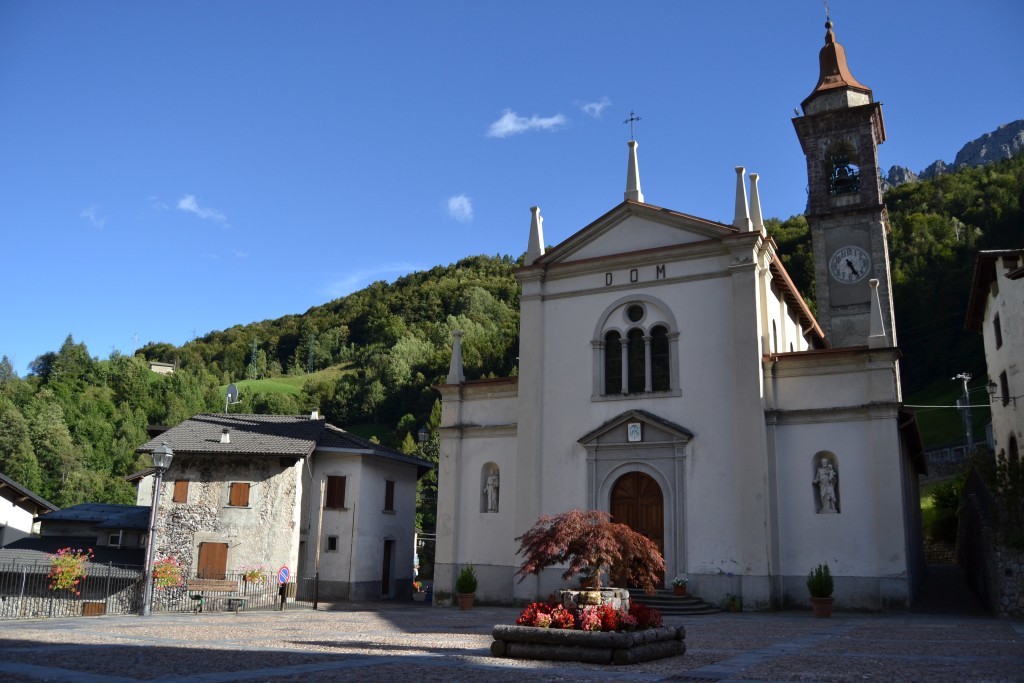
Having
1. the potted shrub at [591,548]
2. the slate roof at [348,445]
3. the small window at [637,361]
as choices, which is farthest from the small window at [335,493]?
the potted shrub at [591,548]

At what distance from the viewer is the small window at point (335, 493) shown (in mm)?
30297

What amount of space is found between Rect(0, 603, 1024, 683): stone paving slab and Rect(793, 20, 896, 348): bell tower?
20.0m

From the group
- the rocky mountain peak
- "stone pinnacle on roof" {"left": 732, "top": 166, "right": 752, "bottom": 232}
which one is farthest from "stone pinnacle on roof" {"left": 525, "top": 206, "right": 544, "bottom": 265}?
the rocky mountain peak

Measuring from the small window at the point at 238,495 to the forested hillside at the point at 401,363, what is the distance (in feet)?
133

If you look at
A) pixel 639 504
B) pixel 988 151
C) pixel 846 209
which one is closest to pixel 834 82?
pixel 846 209

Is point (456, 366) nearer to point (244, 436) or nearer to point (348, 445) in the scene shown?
point (348, 445)

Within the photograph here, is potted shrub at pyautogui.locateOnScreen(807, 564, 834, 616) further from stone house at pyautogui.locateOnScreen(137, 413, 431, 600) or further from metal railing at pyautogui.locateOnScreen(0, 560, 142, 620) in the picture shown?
metal railing at pyautogui.locateOnScreen(0, 560, 142, 620)

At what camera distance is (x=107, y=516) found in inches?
1341

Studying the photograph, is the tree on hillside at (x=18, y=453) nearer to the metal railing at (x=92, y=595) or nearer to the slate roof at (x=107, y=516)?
the slate roof at (x=107, y=516)

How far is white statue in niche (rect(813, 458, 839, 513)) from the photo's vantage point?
21812 millimetres

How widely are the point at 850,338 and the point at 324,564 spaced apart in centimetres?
2482

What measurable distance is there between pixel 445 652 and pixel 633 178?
18.7 m

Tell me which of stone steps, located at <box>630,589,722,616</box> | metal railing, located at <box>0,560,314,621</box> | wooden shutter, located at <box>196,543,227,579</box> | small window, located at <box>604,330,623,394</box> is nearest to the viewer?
stone steps, located at <box>630,589,722,616</box>

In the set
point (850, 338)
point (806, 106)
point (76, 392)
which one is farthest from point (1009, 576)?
point (76, 392)
